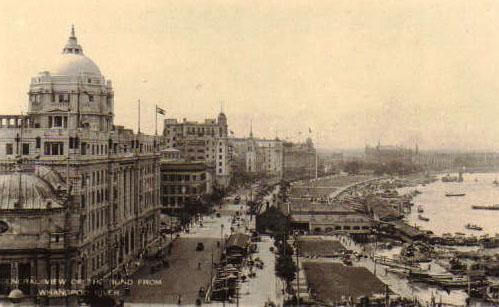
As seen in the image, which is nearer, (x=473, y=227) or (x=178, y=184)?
(x=473, y=227)

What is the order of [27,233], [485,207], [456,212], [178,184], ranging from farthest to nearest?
[485,207]
[456,212]
[178,184]
[27,233]

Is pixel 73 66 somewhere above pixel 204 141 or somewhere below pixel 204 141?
above

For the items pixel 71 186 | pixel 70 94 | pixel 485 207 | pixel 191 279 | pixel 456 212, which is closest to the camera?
pixel 71 186

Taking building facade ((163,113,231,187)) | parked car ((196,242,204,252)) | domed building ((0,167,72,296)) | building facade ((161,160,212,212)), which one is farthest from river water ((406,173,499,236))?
domed building ((0,167,72,296))

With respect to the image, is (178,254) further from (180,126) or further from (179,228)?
(180,126)

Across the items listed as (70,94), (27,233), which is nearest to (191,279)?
(27,233)

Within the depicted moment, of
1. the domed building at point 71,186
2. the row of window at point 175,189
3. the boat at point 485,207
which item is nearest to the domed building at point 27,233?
the domed building at point 71,186

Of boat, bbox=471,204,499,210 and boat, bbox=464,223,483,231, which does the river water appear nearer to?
boat, bbox=464,223,483,231

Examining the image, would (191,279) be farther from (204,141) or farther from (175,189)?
(204,141)

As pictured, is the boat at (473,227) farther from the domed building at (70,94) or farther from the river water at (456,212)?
the domed building at (70,94)
